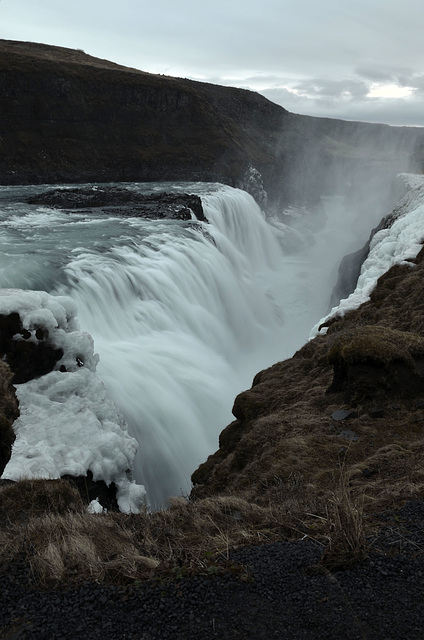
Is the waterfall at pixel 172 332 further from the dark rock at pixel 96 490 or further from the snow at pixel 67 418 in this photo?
the dark rock at pixel 96 490

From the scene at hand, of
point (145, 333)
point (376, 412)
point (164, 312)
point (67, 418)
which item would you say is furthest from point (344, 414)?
point (164, 312)

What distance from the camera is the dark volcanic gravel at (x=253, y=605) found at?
385 centimetres

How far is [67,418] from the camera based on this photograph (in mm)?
10195

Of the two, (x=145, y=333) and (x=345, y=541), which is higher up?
(x=345, y=541)

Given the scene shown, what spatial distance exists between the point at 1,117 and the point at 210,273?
45237 millimetres

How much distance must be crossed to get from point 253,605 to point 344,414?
4.94 metres

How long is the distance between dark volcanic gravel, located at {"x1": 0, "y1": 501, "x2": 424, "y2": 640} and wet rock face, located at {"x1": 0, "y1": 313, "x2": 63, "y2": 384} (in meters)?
6.36

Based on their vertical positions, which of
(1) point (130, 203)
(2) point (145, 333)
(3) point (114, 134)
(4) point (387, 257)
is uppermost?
(3) point (114, 134)

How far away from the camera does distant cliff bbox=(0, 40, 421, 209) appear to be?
56.5 meters

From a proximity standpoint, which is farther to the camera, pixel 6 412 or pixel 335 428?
pixel 6 412

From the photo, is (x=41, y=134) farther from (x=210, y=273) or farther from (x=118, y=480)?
(x=118, y=480)

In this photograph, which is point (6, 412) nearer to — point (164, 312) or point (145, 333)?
point (145, 333)

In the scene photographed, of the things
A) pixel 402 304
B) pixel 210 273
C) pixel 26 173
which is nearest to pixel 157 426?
pixel 402 304

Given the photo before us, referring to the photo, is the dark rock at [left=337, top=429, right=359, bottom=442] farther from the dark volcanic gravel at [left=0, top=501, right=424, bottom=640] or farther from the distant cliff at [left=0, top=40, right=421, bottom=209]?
the distant cliff at [left=0, top=40, right=421, bottom=209]
